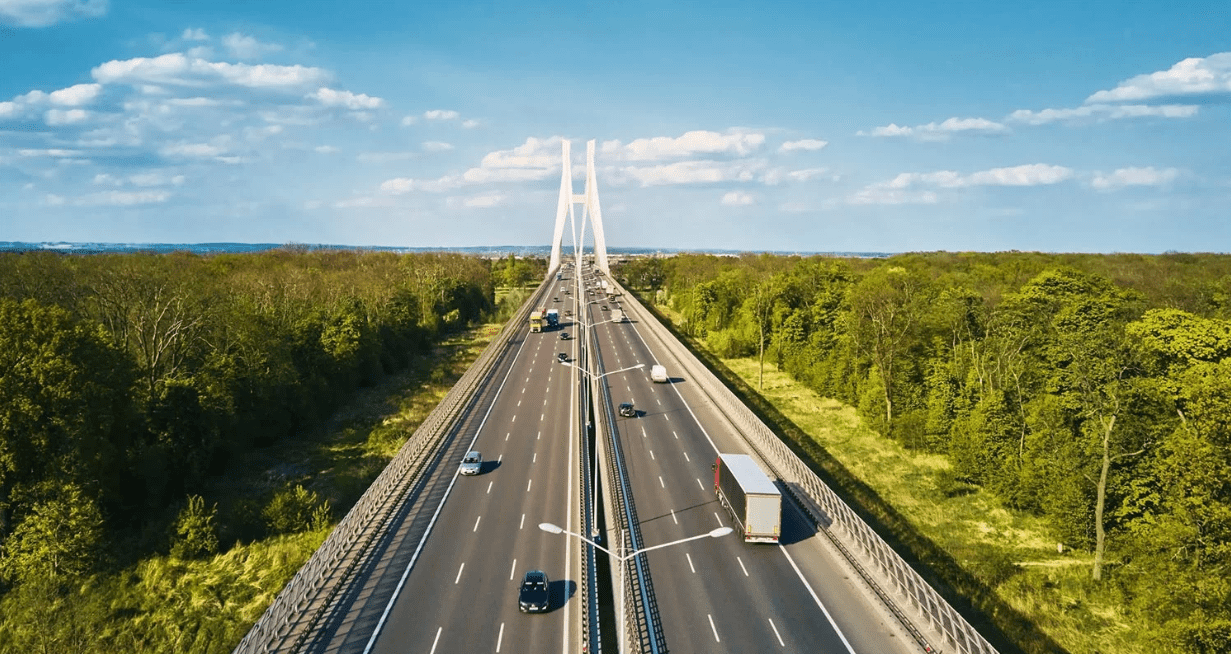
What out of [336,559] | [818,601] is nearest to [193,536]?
[336,559]

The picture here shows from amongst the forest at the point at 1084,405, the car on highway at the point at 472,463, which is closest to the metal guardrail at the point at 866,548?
the forest at the point at 1084,405

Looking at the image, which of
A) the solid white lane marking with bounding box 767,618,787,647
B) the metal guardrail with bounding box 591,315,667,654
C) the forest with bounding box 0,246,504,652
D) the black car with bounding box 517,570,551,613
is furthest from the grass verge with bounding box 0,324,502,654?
the solid white lane marking with bounding box 767,618,787,647

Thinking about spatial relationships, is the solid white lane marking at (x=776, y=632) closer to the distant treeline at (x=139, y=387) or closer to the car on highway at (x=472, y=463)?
the car on highway at (x=472, y=463)

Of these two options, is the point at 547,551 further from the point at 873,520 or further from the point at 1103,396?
the point at 1103,396

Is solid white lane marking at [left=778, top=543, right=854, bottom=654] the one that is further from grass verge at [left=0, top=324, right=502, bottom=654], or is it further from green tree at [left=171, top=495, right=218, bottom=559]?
green tree at [left=171, top=495, right=218, bottom=559]

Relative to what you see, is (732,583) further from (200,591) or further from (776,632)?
(200,591)

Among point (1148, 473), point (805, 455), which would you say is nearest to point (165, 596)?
point (805, 455)
